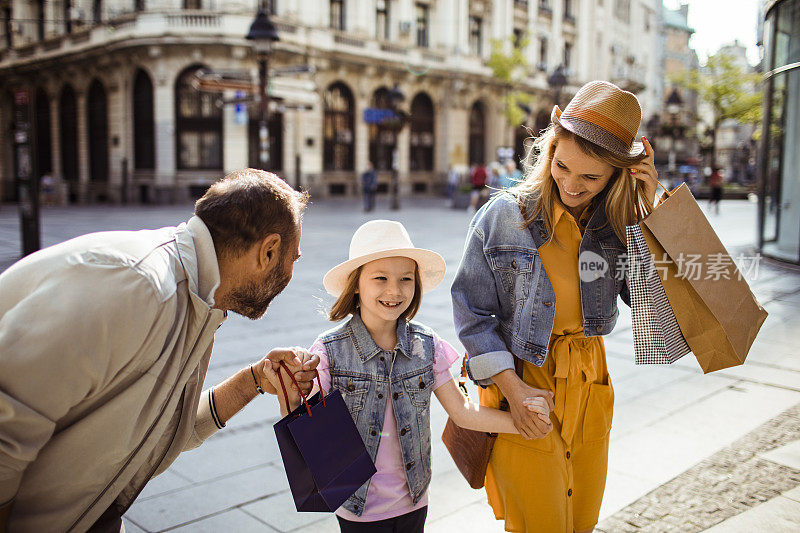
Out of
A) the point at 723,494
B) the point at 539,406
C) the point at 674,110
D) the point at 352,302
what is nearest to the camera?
the point at 539,406

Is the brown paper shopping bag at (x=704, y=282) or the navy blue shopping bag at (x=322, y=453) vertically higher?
the brown paper shopping bag at (x=704, y=282)

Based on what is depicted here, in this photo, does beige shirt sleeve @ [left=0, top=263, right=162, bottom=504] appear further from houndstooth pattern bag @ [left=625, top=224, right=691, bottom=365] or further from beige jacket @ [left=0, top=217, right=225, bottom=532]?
houndstooth pattern bag @ [left=625, top=224, right=691, bottom=365]

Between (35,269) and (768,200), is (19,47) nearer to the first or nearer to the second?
(768,200)

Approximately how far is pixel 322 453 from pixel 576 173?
1162mm

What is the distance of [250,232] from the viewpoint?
1757 mm

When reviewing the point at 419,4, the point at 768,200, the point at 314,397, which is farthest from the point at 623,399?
the point at 419,4

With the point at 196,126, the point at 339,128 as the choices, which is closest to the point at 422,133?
the point at 339,128

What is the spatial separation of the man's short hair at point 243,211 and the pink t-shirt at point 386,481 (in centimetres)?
59

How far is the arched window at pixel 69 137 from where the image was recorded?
1201 inches

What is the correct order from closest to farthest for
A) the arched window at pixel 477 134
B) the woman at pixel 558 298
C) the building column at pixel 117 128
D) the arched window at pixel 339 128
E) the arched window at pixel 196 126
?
the woman at pixel 558 298 < the arched window at pixel 196 126 < the building column at pixel 117 128 < the arched window at pixel 339 128 < the arched window at pixel 477 134

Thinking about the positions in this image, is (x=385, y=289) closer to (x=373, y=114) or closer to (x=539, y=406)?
(x=539, y=406)

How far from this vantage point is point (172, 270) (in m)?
1.60

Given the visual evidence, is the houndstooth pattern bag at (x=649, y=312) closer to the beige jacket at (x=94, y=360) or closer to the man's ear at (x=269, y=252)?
the man's ear at (x=269, y=252)

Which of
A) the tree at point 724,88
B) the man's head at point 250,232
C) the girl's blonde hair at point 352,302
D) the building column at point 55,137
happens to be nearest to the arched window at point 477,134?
the tree at point 724,88
